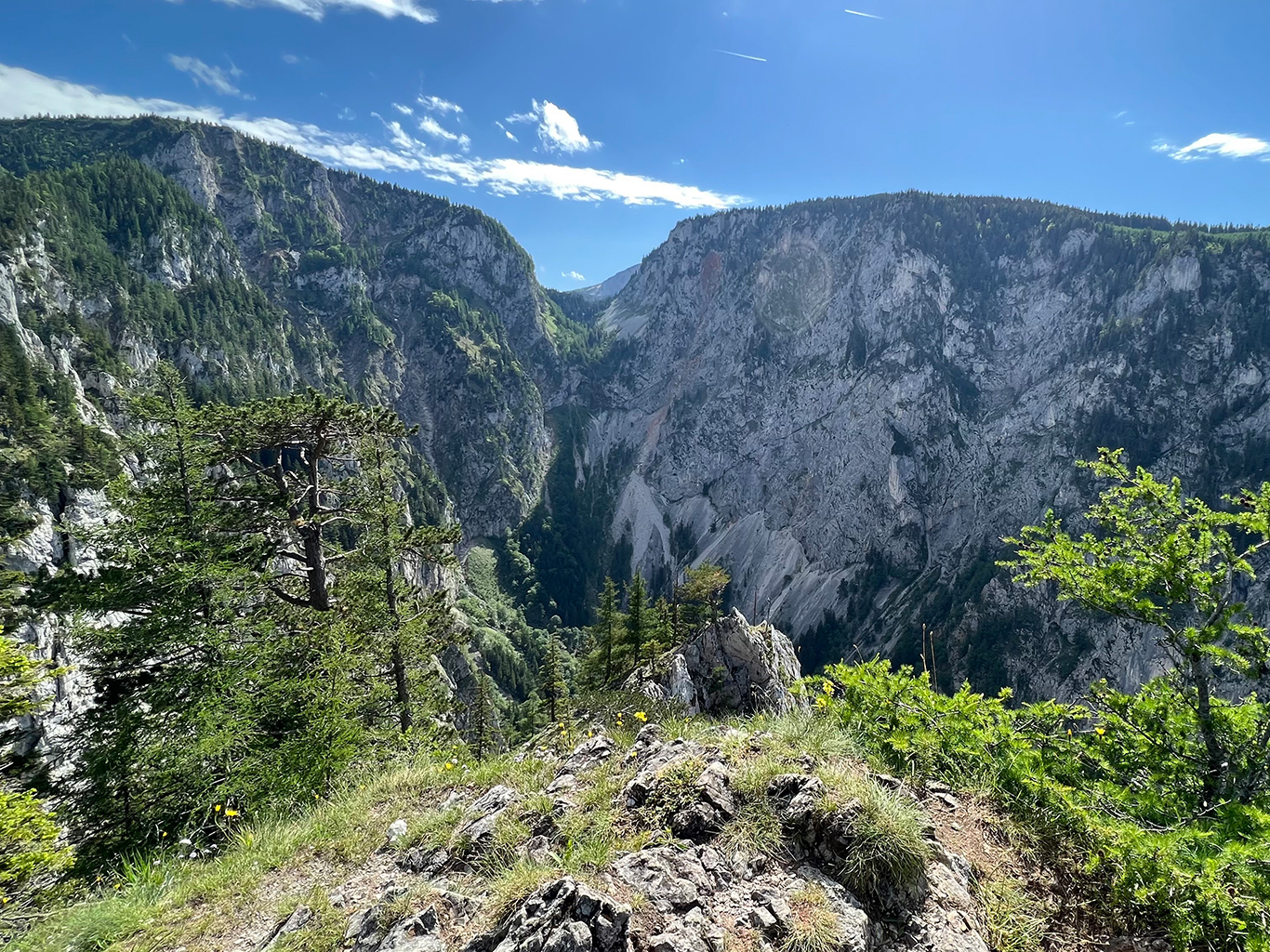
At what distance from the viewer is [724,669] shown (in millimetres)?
37281

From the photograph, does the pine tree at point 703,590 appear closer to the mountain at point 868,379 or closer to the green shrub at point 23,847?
the green shrub at point 23,847

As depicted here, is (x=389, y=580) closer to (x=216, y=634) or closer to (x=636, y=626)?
(x=216, y=634)

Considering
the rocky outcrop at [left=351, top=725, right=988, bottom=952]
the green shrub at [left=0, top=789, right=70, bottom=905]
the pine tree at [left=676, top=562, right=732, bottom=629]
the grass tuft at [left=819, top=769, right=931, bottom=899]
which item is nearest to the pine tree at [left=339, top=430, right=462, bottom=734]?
the green shrub at [left=0, top=789, right=70, bottom=905]

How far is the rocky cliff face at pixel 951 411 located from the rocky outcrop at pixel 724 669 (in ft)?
319

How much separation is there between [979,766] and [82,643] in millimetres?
17707

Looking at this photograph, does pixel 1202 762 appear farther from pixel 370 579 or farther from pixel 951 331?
pixel 951 331

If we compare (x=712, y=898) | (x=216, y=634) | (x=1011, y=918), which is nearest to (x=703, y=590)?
(x=216, y=634)

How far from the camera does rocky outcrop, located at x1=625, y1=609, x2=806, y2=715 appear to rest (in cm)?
3481

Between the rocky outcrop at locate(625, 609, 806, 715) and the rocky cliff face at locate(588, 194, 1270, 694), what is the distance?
97351 millimetres

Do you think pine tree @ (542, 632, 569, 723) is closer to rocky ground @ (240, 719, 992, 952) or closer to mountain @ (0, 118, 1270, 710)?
rocky ground @ (240, 719, 992, 952)

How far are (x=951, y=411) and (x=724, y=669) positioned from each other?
141 meters

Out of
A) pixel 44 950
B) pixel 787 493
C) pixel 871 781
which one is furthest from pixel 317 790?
pixel 787 493

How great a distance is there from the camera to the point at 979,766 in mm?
6973

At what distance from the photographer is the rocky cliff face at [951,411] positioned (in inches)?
4764
